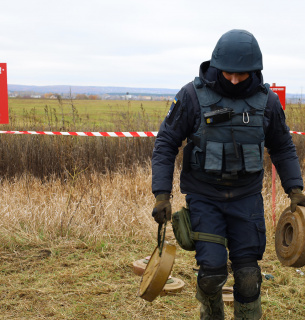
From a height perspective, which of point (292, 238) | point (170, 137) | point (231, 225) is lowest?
point (292, 238)

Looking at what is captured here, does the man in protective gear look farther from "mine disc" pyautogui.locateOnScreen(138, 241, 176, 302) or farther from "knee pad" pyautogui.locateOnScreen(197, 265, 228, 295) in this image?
"mine disc" pyautogui.locateOnScreen(138, 241, 176, 302)

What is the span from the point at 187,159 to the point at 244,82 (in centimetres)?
59

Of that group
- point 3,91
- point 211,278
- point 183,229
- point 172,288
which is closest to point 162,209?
point 183,229

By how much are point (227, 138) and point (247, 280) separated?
2.85ft

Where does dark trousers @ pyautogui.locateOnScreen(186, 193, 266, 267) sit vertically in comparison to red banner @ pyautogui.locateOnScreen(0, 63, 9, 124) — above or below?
below

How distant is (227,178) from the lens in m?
2.88

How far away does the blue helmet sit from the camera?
2783 millimetres

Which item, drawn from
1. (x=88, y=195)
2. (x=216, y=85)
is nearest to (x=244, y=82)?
(x=216, y=85)

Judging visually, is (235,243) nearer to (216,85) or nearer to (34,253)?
(216,85)

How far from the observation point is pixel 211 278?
9.17 feet

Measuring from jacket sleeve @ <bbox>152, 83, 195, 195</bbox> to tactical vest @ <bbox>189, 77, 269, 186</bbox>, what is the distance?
0.27ft

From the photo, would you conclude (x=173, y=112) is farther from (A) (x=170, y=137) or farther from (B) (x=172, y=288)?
(B) (x=172, y=288)

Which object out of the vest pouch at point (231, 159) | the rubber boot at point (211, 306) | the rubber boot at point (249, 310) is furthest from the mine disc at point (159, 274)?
the vest pouch at point (231, 159)

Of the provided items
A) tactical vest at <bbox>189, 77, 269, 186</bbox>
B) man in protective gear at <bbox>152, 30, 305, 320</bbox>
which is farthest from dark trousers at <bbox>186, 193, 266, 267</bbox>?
tactical vest at <bbox>189, 77, 269, 186</bbox>
